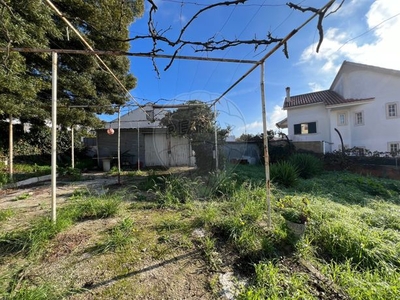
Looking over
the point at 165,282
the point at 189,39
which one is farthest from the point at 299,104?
the point at 165,282

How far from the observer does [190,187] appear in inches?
154

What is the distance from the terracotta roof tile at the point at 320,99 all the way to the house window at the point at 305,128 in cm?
136

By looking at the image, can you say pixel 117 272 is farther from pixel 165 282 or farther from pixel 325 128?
pixel 325 128

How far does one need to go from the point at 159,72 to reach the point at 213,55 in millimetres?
779

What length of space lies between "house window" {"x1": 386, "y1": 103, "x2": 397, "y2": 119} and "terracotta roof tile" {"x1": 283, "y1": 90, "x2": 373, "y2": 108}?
58.0 inches

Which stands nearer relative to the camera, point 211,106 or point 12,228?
point 12,228

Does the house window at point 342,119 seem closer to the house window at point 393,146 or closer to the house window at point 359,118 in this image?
the house window at point 359,118

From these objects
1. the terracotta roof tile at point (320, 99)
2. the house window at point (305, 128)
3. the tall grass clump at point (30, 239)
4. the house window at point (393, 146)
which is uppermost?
the terracotta roof tile at point (320, 99)

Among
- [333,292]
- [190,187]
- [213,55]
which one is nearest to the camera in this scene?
[333,292]

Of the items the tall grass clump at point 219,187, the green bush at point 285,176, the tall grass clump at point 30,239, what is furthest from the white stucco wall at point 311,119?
the tall grass clump at point 30,239

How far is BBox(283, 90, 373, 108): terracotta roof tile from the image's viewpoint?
452 inches

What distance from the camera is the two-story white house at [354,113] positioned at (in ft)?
34.3

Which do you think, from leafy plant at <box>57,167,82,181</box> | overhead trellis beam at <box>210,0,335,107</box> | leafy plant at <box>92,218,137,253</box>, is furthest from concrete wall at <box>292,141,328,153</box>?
leafy plant at <box>57,167,82,181</box>

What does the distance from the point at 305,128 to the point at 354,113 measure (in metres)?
2.73
